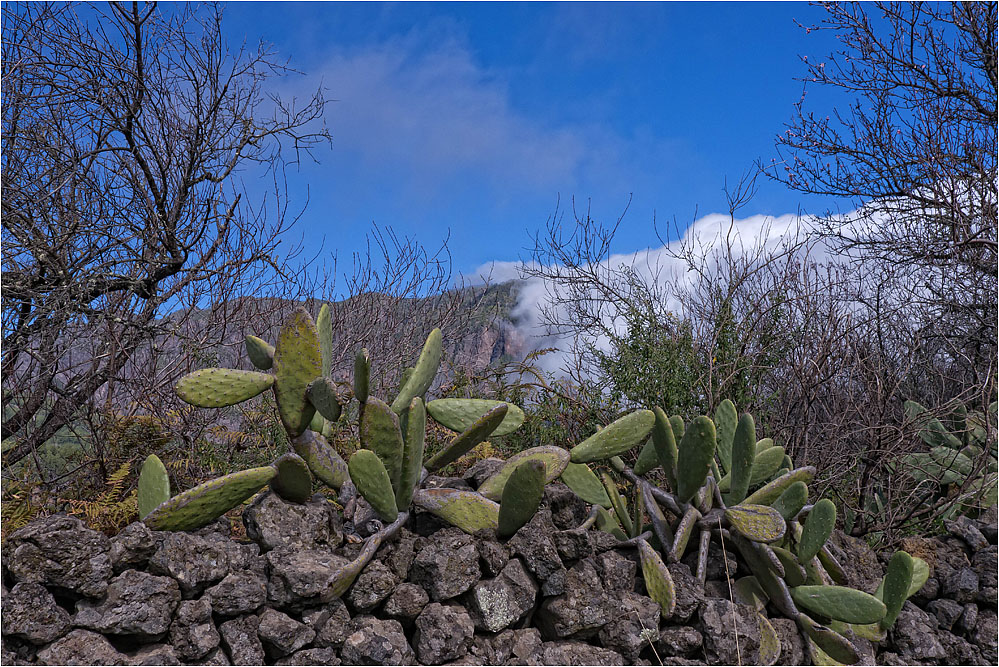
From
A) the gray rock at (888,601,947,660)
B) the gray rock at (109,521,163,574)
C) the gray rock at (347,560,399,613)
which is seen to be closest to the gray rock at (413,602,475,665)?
the gray rock at (347,560,399,613)

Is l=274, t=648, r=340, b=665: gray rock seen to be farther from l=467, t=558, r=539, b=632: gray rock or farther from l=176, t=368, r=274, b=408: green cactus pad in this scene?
l=176, t=368, r=274, b=408: green cactus pad

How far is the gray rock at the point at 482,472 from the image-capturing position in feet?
10.2

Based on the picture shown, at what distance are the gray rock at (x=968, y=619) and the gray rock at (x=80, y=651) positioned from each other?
3.64 m

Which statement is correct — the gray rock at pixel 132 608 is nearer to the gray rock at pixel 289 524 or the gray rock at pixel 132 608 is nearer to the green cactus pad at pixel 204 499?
the green cactus pad at pixel 204 499

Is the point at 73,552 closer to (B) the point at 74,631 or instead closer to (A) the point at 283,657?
(B) the point at 74,631

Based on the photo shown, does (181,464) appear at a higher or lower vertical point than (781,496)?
higher

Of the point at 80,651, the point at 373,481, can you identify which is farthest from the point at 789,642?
the point at 80,651

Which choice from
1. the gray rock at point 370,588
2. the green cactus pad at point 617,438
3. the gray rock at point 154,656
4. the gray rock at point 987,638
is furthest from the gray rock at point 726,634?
the gray rock at point 154,656

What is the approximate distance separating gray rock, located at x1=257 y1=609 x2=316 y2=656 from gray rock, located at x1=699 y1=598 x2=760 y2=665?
1512 millimetres

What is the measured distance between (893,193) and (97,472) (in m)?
7.10

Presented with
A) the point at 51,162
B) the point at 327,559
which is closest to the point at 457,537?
the point at 327,559

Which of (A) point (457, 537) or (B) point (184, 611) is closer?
(B) point (184, 611)

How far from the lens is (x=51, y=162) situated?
206 inches

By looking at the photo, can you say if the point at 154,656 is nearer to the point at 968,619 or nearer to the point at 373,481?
the point at 373,481
